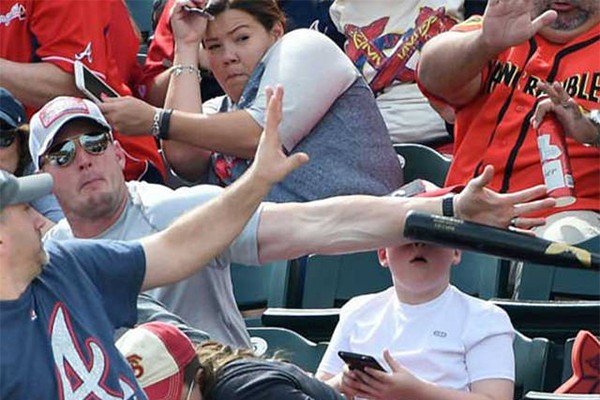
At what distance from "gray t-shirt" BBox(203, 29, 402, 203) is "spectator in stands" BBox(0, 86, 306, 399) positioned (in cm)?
129

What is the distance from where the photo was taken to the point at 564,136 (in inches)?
172

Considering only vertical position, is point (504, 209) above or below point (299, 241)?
above

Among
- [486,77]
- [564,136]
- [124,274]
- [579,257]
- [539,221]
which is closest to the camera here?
[579,257]

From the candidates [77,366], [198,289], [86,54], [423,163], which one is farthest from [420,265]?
[86,54]

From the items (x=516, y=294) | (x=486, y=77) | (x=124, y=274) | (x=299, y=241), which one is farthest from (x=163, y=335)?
(x=486, y=77)


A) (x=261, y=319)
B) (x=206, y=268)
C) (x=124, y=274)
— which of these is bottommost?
(x=261, y=319)

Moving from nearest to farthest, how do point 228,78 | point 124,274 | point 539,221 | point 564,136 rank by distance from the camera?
point 124,274 < point 539,221 < point 564,136 < point 228,78

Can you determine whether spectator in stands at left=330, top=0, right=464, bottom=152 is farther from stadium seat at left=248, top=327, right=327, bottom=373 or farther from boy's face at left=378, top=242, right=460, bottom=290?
boy's face at left=378, top=242, right=460, bottom=290

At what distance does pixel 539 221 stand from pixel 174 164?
167cm

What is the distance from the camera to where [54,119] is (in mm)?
4258

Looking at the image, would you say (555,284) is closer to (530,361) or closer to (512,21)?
(530,361)

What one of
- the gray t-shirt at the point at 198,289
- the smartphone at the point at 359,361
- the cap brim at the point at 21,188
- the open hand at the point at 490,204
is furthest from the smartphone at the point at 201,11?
the cap brim at the point at 21,188

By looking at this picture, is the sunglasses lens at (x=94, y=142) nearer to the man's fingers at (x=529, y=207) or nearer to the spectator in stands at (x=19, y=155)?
the spectator in stands at (x=19, y=155)

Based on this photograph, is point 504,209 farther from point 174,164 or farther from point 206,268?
point 174,164
